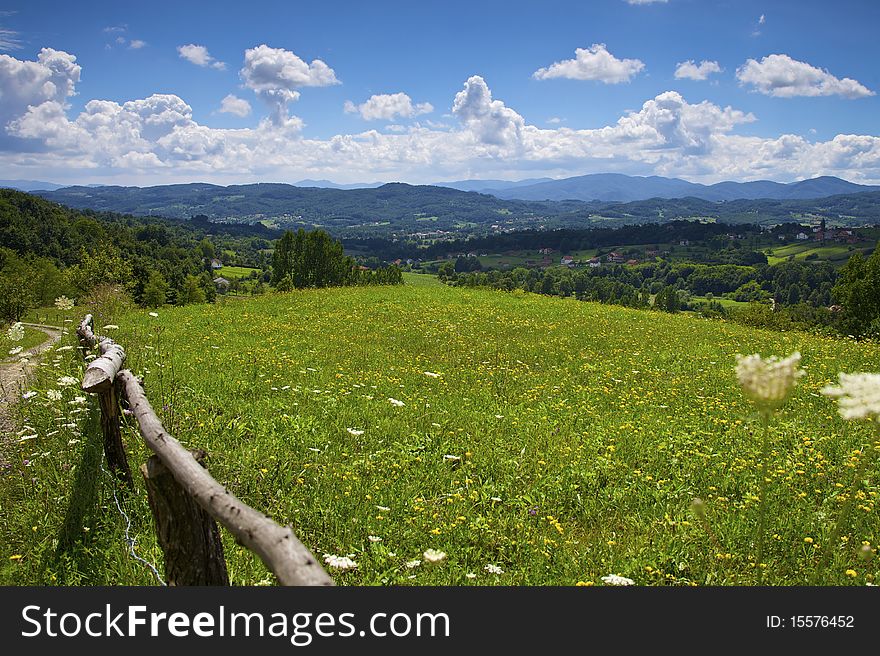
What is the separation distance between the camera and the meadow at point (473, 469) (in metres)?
5.04

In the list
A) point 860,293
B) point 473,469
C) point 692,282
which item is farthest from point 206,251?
point 473,469

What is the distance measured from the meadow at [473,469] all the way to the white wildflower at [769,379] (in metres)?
1.00

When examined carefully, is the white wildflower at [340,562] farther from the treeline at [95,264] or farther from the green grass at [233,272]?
the green grass at [233,272]

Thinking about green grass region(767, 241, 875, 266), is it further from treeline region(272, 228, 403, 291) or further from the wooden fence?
the wooden fence

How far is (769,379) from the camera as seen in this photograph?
9.97 ft

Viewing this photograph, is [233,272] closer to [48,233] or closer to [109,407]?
[48,233]

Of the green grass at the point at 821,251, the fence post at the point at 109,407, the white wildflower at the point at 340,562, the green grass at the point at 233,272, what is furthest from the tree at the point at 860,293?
the green grass at the point at 821,251

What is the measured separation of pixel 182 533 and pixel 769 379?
3.72 meters

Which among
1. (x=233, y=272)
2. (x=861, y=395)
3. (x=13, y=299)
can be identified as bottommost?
(x=233, y=272)

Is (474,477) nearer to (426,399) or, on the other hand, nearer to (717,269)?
(426,399)

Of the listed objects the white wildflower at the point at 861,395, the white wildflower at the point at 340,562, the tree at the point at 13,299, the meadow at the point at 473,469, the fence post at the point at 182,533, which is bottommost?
the tree at the point at 13,299

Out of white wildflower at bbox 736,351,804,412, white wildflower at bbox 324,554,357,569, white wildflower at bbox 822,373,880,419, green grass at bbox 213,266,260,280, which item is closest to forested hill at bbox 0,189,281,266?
green grass at bbox 213,266,260,280

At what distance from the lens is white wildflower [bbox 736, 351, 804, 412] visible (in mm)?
2908

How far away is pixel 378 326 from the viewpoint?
1783 cm
